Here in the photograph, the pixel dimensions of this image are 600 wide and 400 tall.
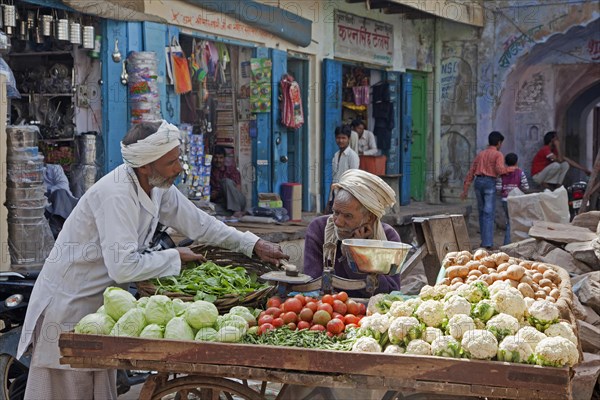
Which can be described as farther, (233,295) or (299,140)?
(299,140)

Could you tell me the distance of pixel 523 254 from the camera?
345 inches

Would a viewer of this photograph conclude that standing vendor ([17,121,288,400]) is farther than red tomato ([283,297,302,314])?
Yes

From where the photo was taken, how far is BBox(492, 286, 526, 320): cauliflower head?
11.6 ft

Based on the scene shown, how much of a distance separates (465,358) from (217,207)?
9.05m

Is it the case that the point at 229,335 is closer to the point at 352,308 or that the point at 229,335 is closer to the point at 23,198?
the point at 352,308

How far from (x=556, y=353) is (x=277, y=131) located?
9986 millimetres

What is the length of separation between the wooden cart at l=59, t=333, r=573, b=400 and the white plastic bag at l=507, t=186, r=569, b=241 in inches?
338

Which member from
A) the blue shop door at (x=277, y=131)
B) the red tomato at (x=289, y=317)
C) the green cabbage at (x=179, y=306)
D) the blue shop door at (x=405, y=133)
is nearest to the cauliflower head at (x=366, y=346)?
the red tomato at (x=289, y=317)

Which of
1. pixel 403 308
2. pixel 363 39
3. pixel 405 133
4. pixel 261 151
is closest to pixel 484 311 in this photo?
pixel 403 308

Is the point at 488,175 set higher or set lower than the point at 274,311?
higher

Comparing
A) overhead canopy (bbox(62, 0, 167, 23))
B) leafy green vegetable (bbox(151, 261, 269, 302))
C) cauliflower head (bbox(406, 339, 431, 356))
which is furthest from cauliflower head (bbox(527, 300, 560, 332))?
overhead canopy (bbox(62, 0, 167, 23))

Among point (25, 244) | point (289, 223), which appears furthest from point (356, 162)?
point (25, 244)

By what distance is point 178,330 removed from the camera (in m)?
3.47

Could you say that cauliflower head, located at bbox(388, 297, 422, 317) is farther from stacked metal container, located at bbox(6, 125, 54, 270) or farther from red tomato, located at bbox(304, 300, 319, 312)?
stacked metal container, located at bbox(6, 125, 54, 270)
